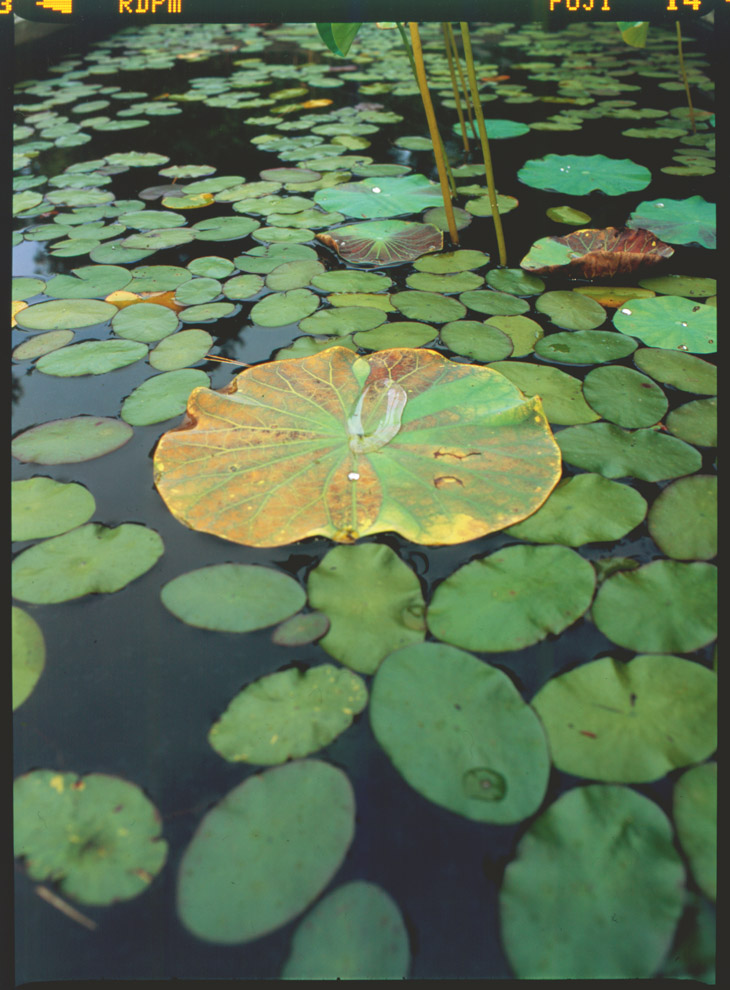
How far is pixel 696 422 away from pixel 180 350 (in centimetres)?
108

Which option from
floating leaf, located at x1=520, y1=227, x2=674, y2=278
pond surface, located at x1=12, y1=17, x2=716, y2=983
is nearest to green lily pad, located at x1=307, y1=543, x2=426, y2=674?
pond surface, located at x1=12, y1=17, x2=716, y2=983

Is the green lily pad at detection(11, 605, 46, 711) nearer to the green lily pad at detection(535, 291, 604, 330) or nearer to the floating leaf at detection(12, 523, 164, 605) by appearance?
the floating leaf at detection(12, 523, 164, 605)

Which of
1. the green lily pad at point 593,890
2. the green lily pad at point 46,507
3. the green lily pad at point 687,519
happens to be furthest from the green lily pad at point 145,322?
the green lily pad at point 593,890

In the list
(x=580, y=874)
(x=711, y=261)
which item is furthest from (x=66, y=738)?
(x=711, y=261)

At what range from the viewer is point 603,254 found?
1.61 metres

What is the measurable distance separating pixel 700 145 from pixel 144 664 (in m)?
3.01

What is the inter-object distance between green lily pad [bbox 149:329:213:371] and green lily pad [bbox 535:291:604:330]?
0.81m

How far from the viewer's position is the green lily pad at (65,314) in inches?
58.7

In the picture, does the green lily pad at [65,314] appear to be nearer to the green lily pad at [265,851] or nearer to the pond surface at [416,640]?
the pond surface at [416,640]

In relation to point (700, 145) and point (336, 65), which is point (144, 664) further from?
point (336, 65)

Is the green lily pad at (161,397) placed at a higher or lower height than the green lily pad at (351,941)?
higher

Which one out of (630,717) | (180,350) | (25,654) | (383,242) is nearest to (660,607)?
(630,717)

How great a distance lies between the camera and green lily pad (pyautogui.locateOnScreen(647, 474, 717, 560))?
90 cm

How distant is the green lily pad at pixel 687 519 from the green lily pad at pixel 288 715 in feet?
1.69
